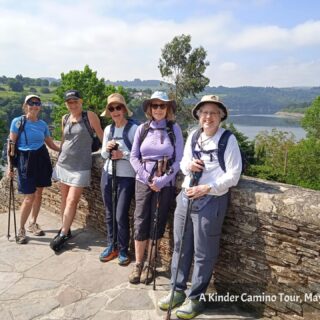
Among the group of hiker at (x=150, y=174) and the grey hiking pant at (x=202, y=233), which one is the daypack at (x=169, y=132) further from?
the grey hiking pant at (x=202, y=233)

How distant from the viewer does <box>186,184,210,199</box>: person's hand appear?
3.34m

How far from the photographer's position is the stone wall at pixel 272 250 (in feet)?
10.3

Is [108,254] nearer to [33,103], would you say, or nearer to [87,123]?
[87,123]

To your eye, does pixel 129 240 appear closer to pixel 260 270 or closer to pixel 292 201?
pixel 260 270

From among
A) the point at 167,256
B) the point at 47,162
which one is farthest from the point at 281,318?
the point at 47,162

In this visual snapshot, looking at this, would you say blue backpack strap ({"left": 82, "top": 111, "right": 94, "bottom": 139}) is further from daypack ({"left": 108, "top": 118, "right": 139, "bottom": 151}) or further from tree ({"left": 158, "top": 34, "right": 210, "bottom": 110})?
tree ({"left": 158, "top": 34, "right": 210, "bottom": 110})

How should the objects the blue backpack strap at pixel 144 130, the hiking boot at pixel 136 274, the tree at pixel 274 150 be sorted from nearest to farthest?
the blue backpack strap at pixel 144 130 < the hiking boot at pixel 136 274 < the tree at pixel 274 150

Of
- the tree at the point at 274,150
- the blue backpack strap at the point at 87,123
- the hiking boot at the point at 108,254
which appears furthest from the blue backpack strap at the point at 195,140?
the tree at the point at 274,150

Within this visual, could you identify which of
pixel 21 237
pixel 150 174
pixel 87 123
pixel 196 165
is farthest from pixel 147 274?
pixel 21 237

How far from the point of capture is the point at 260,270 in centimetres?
353

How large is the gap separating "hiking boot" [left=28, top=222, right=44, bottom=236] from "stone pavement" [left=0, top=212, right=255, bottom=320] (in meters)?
0.24

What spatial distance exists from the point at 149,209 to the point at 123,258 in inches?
35.8

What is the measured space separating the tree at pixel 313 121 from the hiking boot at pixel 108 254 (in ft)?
142

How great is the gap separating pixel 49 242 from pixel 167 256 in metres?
1.92
